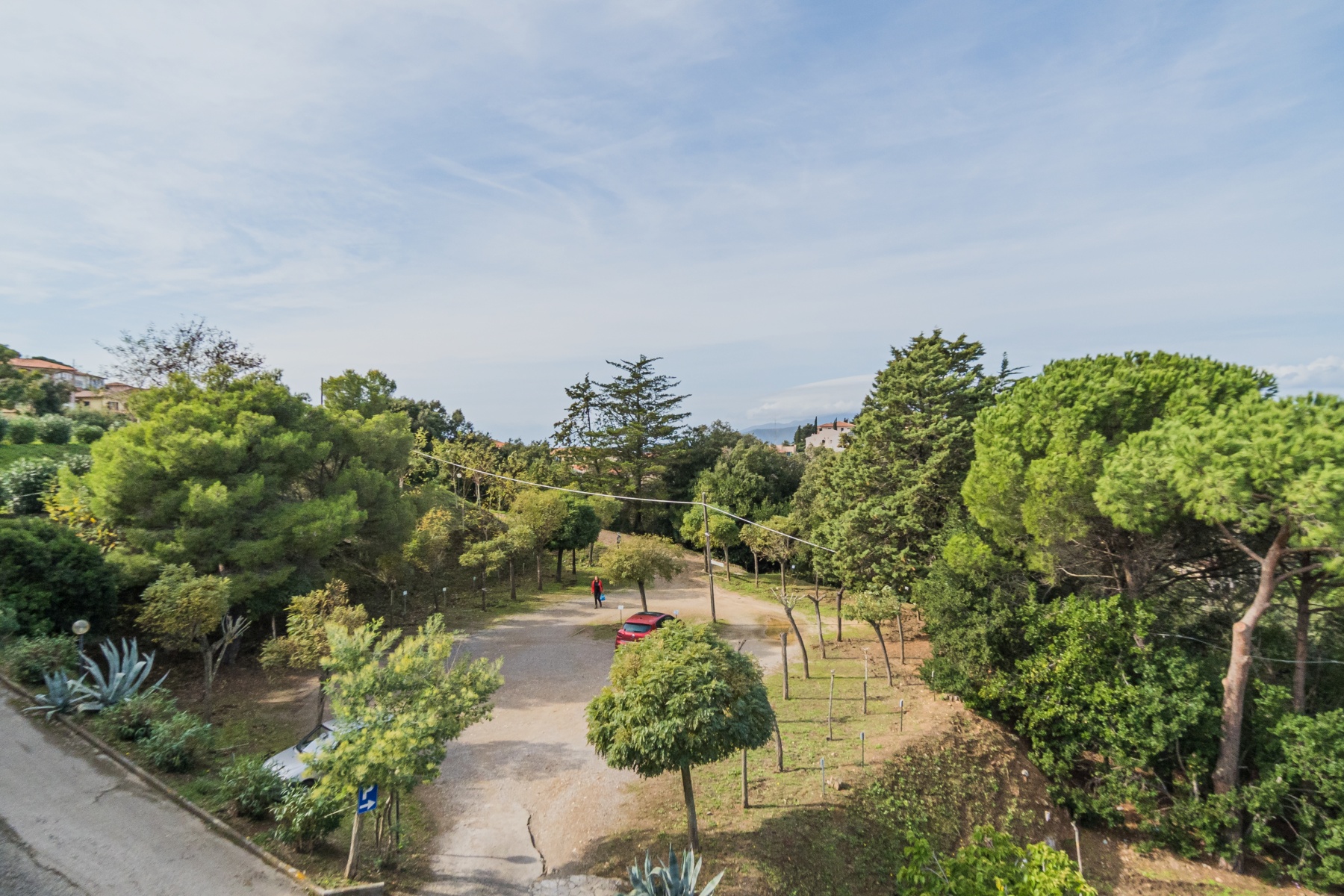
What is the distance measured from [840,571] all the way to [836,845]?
12.5 m

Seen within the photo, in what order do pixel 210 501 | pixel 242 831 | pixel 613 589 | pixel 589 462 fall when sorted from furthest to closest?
pixel 589 462 < pixel 613 589 < pixel 210 501 < pixel 242 831

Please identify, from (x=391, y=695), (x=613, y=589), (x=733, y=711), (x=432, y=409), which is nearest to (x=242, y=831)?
(x=391, y=695)

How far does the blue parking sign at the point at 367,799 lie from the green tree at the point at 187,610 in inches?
313

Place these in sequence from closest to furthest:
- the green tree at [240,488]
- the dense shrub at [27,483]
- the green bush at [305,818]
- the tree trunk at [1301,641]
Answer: the green bush at [305,818] → the tree trunk at [1301,641] → the green tree at [240,488] → the dense shrub at [27,483]

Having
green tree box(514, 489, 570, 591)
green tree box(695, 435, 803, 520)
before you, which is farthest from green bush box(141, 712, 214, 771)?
green tree box(695, 435, 803, 520)

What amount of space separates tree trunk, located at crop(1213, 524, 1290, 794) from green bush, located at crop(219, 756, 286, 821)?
1835 centimetres

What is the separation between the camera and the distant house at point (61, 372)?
57406mm

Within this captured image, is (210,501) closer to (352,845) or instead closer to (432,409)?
(352,845)

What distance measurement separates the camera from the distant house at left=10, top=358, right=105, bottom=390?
2260 inches

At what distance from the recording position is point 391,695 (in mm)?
8812

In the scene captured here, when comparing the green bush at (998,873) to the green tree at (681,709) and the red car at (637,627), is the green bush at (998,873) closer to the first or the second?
the green tree at (681,709)

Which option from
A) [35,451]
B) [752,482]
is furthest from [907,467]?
[35,451]

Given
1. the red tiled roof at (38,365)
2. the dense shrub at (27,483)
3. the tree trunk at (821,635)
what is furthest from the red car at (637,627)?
the red tiled roof at (38,365)

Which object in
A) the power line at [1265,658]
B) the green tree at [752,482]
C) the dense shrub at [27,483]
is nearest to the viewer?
the power line at [1265,658]
